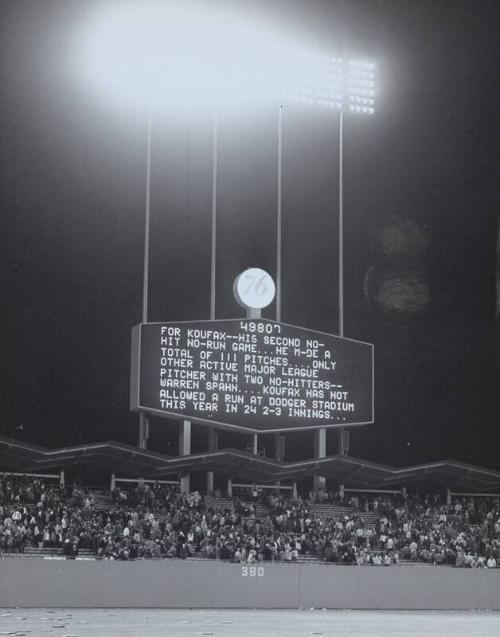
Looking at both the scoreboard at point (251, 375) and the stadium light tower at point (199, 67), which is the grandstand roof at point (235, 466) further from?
the scoreboard at point (251, 375)

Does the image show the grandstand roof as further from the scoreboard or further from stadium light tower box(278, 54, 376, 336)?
stadium light tower box(278, 54, 376, 336)

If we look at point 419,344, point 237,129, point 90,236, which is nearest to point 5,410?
point 90,236

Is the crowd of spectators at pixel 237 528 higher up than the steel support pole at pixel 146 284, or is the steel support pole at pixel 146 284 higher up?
the steel support pole at pixel 146 284

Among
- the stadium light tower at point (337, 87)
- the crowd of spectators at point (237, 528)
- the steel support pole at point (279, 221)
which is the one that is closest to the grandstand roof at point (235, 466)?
the crowd of spectators at point (237, 528)

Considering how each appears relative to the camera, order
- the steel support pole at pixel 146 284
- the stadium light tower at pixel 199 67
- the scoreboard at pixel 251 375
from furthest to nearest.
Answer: the stadium light tower at pixel 199 67
the steel support pole at pixel 146 284
the scoreboard at pixel 251 375

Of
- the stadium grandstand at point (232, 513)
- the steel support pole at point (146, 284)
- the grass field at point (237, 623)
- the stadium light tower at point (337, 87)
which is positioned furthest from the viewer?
the stadium light tower at point (337, 87)

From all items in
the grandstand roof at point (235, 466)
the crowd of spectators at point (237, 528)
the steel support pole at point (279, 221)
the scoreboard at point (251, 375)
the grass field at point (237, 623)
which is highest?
the steel support pole at point (279, 221)

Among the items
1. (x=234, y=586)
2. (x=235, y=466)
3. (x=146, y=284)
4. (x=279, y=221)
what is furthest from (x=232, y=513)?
(x=279, y=221)

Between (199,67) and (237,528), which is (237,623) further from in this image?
(199,67)
